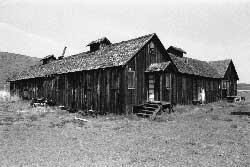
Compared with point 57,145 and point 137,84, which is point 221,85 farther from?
point 57,145

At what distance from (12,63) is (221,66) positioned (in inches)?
2437

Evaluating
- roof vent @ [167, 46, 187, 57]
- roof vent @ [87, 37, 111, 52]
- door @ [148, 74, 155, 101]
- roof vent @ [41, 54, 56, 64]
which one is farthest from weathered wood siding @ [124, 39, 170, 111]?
roof vent @ [41, 54, 56, 64]

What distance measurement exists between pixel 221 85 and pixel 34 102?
88.3 ft

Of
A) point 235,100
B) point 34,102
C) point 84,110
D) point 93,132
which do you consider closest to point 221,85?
point 235,100

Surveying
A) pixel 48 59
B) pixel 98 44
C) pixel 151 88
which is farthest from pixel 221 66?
pixel 48 59

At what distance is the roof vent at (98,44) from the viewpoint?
2825cm

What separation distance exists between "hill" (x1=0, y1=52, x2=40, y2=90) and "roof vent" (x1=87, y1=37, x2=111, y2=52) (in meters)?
44.9

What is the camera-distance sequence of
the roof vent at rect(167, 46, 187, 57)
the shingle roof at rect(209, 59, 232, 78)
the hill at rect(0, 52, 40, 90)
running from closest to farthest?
the roof vent at rect(167, 46, 187, 57), the shingle roof at rect(209, 59, 232, 78), the hill at rect(0, 52, 40, 90)

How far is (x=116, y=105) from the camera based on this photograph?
20281 millimetres

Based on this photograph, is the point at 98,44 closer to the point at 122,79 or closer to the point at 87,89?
the point at 87,89

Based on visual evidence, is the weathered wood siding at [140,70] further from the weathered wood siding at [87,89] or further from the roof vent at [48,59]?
the roof vent at [48,59]

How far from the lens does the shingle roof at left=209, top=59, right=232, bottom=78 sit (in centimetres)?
3850

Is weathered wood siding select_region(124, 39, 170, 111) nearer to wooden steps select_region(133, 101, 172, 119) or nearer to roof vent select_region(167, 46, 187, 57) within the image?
wooden steps select_region(133, 101, 172, 119)

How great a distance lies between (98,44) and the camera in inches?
1118
